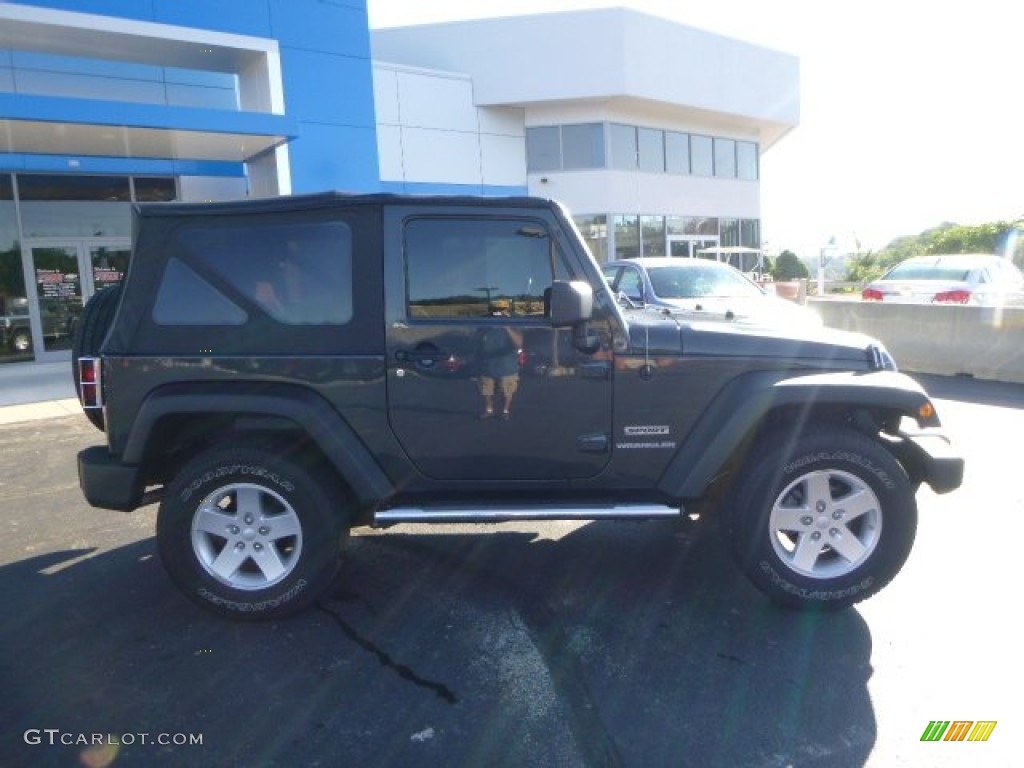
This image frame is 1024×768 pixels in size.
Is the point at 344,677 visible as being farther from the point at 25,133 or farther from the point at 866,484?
the point at 25,133

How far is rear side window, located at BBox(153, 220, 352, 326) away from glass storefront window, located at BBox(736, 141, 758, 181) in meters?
28.5

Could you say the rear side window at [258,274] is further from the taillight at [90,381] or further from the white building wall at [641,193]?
the white building wall at [641,193]

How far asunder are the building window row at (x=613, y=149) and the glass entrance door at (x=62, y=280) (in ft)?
46.8

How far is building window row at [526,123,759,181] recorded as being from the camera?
24297 mm

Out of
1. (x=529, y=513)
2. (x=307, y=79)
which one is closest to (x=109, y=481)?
(x=529, y=513)

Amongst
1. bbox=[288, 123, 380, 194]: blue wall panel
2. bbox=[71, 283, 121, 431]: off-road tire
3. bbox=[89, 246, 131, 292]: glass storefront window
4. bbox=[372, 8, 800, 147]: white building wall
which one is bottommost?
bbox=[71, 283, 121, 431]: off-road tire

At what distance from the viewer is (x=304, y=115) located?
14.5 metres

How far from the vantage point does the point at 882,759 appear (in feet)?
8.27

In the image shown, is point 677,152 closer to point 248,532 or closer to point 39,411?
point 39,411

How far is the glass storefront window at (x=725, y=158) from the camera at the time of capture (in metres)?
28.2

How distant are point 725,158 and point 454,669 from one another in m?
28.7

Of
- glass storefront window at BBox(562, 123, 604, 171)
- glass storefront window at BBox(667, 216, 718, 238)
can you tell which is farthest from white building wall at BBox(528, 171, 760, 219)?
glass storefront window at BBox(562, 123, 604, 171)

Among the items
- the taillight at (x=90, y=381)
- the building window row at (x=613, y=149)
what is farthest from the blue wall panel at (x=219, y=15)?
the building window row at (x=613, y=149)

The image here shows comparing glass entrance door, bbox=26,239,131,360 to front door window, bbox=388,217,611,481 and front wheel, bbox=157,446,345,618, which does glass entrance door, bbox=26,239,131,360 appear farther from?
front door window, bbox=388,217,611,481
